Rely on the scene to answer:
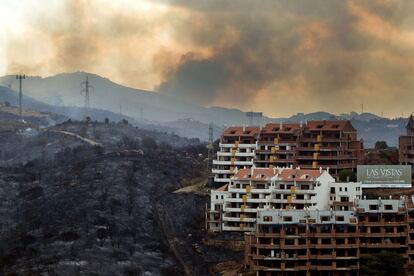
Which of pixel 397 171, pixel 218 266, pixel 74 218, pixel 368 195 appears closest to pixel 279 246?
pixel 218 266

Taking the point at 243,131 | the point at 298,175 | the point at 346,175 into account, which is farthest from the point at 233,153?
the point at 298,175

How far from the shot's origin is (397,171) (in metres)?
156

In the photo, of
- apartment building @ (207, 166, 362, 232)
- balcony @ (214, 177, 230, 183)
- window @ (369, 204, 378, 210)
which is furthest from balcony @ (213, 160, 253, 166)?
window @ (369, 204, 378, 210)

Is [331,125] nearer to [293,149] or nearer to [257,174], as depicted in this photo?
[293,149]

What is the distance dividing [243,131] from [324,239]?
2403 inches

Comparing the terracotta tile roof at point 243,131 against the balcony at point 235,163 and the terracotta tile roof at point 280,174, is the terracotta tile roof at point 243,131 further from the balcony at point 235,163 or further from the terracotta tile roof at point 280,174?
the terracotta tile roof at point 280,174

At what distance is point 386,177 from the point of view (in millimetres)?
155750

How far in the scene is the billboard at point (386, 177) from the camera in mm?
155250

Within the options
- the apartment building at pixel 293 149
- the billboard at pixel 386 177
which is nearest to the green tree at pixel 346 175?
the billboard at pixel 386 177

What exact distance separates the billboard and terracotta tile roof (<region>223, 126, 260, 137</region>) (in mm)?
34758

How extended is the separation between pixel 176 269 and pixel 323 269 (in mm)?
28329

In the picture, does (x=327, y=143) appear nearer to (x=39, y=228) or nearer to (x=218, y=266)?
(x=218, y=266)

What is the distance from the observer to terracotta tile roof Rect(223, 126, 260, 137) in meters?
184

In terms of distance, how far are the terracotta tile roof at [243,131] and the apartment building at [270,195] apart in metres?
27.2
